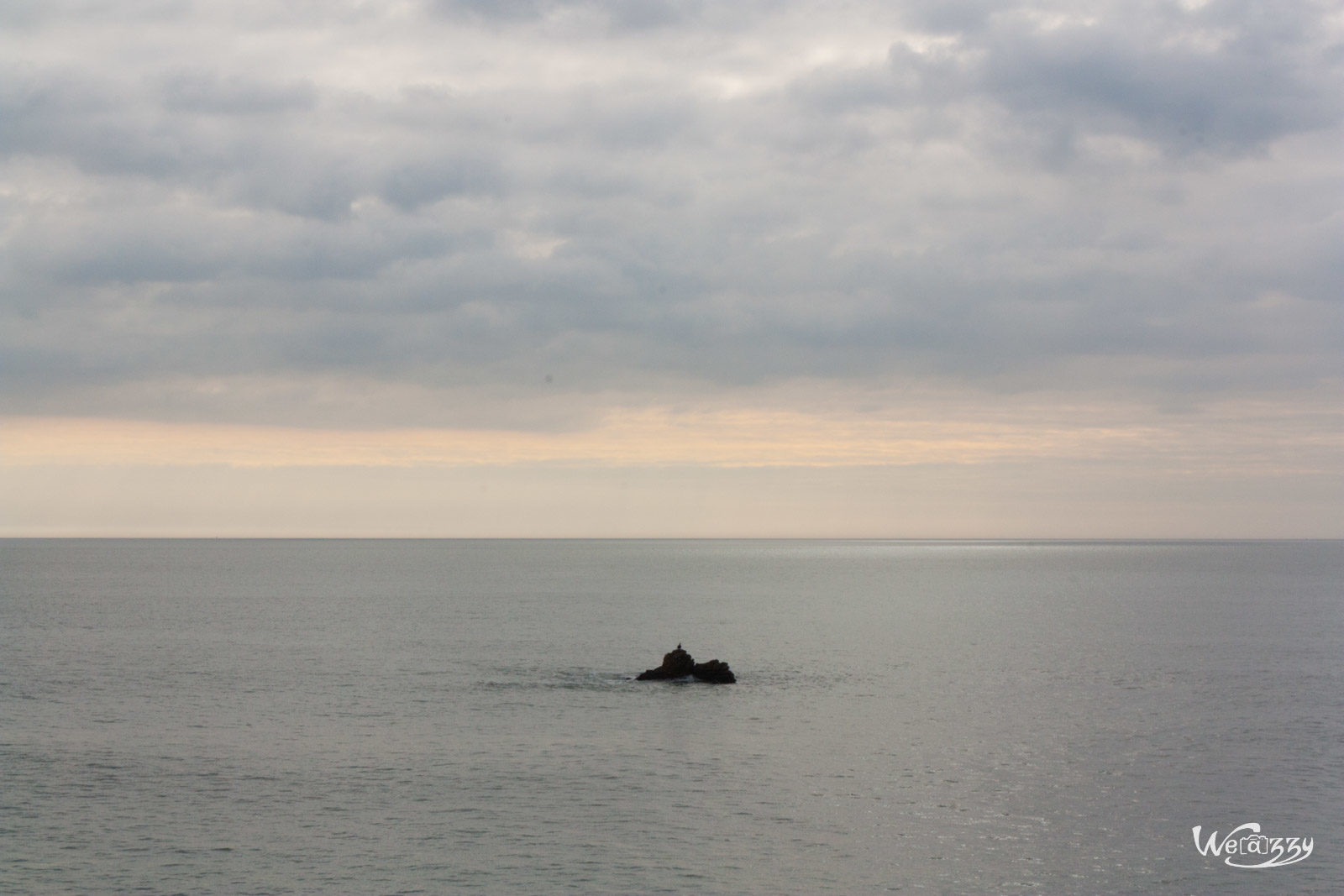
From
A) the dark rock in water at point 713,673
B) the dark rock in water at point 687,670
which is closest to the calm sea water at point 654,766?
the dark rock in water at point 713,673

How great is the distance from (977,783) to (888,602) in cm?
12478

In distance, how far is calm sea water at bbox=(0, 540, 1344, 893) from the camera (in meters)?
36.6

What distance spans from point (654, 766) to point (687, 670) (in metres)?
27.4

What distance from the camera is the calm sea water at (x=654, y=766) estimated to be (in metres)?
36.6

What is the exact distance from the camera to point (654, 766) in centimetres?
5012

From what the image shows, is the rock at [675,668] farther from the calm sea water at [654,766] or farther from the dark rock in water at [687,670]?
the calm sea water at [654,766]

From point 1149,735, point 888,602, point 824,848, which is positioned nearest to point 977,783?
point 824,848

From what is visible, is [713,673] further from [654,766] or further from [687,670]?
[654,766]

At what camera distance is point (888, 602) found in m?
170

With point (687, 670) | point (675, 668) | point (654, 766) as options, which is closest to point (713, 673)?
point (687, 670)

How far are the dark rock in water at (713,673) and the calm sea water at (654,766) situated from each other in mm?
2035

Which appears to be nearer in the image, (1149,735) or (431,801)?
(431,801)

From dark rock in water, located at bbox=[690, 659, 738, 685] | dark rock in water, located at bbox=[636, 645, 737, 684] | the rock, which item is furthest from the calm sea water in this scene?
the rock

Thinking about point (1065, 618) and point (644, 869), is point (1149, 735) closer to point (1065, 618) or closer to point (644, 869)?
point (644, 869)
